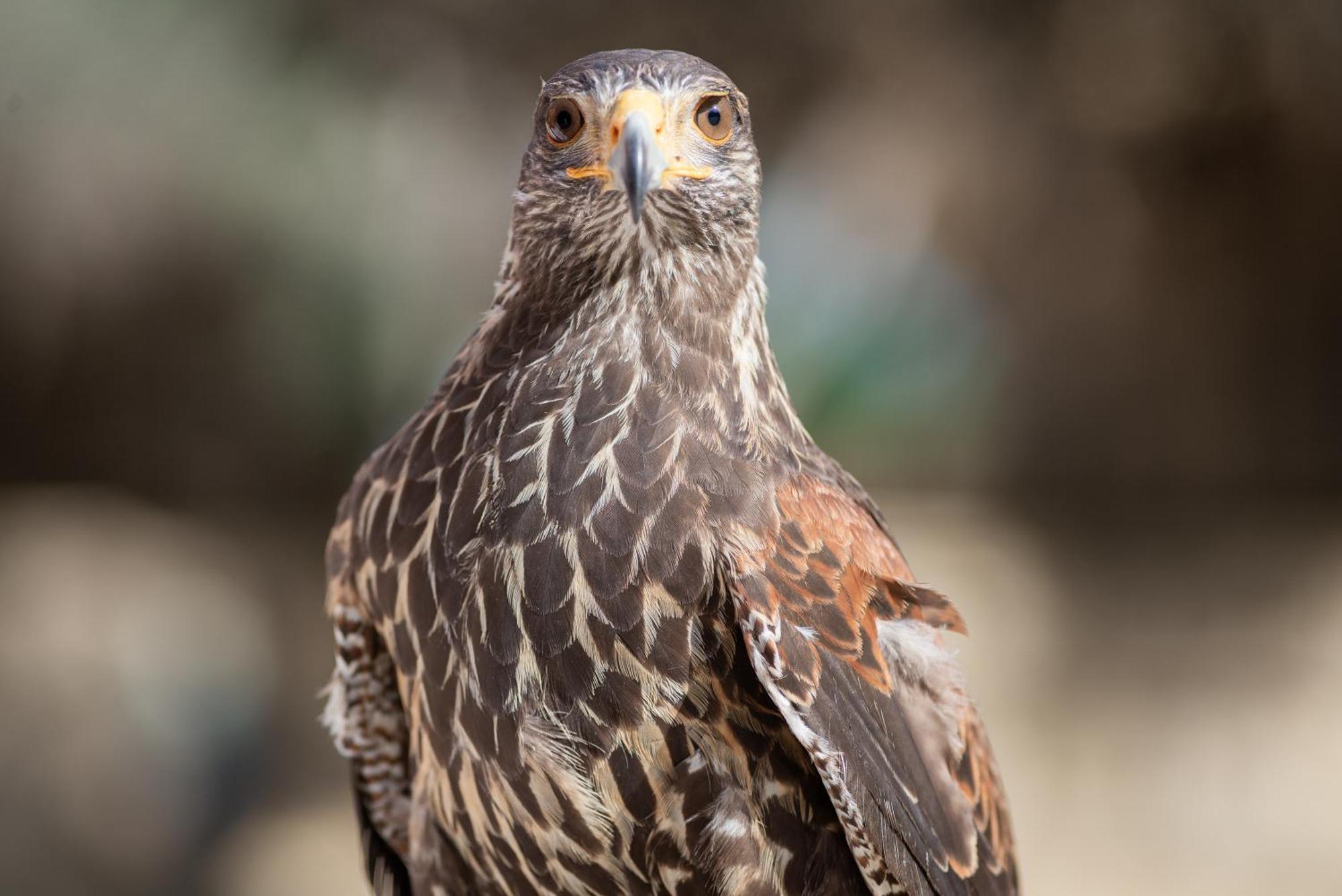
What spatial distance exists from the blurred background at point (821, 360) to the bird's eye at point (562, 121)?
9.41 feet

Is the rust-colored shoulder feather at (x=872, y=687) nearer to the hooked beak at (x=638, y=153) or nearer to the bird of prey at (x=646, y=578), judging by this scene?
the bird of prey at (x=646, y=578)

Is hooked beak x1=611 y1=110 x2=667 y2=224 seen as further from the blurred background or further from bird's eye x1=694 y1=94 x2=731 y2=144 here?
the blurred background

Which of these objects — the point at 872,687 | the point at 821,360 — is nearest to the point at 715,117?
the point at 872,687

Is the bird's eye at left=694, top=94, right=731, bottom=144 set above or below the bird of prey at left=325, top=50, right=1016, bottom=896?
above

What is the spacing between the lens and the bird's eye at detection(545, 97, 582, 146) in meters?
1.81

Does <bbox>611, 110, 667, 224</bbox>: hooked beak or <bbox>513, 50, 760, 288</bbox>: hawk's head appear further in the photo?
<bbox>513, 50, 760, 288</bbox>: hawk's head

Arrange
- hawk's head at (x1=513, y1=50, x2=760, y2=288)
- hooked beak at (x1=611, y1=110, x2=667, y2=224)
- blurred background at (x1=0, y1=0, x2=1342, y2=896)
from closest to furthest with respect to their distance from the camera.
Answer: hooked beak at (x1=611, y1=110, x2=667, y2=224) < hawk's head at (x1=513, y1=50, x2=760, y2=288) < blurred background at (x1=0, y1=0, x2=1342, y2=896)

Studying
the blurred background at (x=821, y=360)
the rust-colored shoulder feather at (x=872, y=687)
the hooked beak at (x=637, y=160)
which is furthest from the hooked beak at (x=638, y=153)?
the blurred background at (x=821, y=360)

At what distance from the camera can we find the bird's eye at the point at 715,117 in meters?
1.83

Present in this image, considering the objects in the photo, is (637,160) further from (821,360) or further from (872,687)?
(821,360)

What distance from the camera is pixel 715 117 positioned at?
1857 millimetres

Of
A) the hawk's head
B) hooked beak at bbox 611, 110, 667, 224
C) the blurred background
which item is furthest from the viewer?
the blurred background

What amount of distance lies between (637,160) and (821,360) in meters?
3.30

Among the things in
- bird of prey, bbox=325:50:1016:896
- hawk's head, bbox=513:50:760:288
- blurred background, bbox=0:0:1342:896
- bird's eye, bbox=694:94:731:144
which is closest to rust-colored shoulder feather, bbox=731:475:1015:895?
bird of prey, bbox=325:50:1016:896
